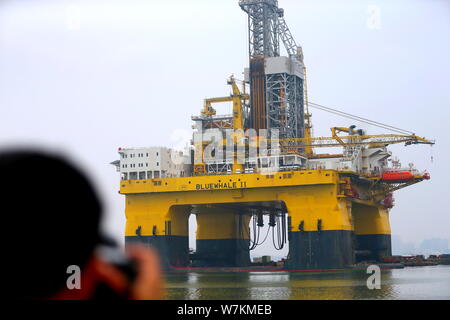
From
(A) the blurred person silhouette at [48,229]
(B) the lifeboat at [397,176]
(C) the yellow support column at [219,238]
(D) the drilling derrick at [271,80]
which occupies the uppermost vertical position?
(D) the drilling derrick at [271,80]

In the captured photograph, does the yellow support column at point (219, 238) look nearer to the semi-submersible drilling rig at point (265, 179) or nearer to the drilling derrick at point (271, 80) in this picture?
the semi-submersible drilling rig at point (265, 179)

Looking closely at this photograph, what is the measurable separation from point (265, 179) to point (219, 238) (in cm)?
974

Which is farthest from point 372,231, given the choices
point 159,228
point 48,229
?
point 48,229

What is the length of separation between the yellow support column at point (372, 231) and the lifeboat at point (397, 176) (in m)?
5.04

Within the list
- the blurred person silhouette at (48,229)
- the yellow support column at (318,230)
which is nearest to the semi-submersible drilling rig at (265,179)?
the yellow support column at (318,230)

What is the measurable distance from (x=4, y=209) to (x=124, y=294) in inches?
10.1

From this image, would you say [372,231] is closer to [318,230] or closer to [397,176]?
[397,176]

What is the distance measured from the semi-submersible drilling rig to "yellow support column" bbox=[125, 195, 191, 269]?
0.06 meters

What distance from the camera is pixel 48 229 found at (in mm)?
1244

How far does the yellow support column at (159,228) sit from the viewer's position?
4134 centimetres

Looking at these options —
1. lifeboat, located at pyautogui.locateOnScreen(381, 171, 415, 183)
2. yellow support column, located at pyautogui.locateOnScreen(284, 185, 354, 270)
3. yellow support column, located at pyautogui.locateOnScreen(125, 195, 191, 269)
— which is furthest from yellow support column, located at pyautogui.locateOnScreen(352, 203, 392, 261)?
yellow support column, located at pyautogui.locateOnScreen(125, 195, 191, 269)

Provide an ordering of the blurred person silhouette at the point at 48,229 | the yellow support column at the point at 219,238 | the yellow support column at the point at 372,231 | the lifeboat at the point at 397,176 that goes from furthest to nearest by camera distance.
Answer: the yellow support column at the point at 372,231 → the yellow support column at the point at 219,238 → the lifeboat at the point at 397,176 → the blurred person silhouette at the point at 48,229

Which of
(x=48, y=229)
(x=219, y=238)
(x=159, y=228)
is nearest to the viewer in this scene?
(x=48, y=229)
